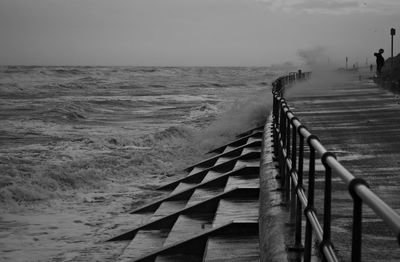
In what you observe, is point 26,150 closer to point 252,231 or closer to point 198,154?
point 198,154

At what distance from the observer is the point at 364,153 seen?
9.12 meters

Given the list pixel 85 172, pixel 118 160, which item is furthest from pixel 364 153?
pixel 118 160

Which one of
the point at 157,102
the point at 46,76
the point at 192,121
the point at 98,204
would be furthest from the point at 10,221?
the point at 46,76

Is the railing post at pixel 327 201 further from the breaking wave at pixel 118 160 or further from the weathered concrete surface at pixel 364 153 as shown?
the breaking wave at pixel 118 160

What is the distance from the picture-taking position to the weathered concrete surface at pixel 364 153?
4586mm

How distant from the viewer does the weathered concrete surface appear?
15.0ft

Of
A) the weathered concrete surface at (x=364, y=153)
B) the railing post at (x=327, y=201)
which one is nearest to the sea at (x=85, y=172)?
the weathered concrete surface at (x=364, y=153)

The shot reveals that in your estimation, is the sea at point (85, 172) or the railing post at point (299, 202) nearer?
the railing post at point (299, 202)

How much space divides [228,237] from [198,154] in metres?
11.1

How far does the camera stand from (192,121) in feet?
89.8

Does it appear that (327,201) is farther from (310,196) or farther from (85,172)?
(85,172)

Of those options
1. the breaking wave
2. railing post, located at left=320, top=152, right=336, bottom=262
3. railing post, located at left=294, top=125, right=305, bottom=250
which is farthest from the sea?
railing post, located at left=320, top=152, right=336, bottom=262

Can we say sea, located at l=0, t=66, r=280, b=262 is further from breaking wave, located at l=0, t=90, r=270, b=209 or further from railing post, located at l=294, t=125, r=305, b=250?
railing post, located at l=294, t=125, r=305, b=250

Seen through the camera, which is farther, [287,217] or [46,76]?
[46,76]
